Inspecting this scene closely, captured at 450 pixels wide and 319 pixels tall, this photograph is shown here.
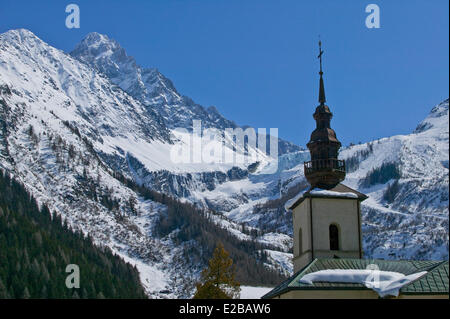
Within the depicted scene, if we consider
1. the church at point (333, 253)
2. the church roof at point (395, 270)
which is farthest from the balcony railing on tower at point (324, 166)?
the church roof at point (395, 270)

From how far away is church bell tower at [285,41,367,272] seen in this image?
46.8 m

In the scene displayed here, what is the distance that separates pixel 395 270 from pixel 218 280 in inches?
768

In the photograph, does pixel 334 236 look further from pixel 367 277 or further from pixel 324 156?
pixel 367 277

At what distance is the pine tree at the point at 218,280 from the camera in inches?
2168

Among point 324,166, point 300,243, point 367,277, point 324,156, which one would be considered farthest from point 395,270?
point 324,156

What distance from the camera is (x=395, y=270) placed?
1614 inches

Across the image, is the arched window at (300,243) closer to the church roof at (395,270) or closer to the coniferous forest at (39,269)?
the church roof at (395,270)

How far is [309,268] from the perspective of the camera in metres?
41.1

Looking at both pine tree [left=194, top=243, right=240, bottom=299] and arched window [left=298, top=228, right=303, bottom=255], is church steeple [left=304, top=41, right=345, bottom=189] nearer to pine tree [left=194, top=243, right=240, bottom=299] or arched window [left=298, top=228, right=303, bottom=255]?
arched window [left=298, top=228, right=303, bottom=255]

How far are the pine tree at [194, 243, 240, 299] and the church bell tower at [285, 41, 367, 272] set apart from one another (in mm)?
8949

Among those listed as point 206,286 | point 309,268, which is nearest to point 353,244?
point 309,268

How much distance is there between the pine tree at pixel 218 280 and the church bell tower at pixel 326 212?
8.95m
